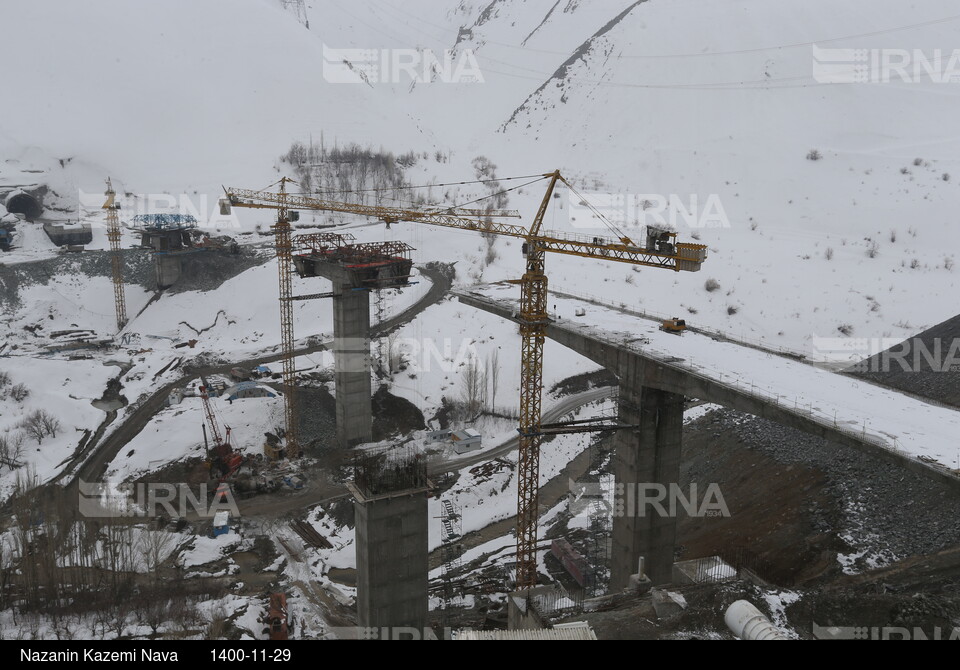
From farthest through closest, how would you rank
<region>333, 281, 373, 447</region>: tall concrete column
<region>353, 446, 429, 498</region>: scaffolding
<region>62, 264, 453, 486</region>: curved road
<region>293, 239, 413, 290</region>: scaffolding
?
<region>333, 281, 373, 447</region>: tall concrete column, <region>293, 239, 413, 290</region>: scaffolding, <region>62, 264, 453, 486</region>: curved road, <region>353, 446, 429, 498</region>: scaffolding

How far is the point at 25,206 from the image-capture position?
8250cm

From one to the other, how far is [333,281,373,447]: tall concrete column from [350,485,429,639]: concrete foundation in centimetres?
1907

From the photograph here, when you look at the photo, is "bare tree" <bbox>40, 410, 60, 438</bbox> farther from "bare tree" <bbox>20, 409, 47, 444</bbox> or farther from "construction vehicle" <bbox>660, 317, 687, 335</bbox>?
"construction vehicle" <bbox>660, 317, 687, 335</bbox>

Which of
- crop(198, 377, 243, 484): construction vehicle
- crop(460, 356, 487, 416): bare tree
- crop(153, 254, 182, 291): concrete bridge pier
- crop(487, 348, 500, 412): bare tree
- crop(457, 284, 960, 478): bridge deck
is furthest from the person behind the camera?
crop(153, 254, 182, 291): concrete bridge pier

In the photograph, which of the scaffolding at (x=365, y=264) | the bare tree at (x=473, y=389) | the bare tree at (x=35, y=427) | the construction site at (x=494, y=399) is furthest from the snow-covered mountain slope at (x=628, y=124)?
the bare tree at (x=35, y=427)

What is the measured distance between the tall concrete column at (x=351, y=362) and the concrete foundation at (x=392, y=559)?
1907cm

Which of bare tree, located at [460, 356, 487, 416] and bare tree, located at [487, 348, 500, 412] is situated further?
bare tree, located at [487, 348, 500, 412]

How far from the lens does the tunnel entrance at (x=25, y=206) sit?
81.4m

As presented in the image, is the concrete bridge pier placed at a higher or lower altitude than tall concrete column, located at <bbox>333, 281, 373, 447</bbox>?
higher

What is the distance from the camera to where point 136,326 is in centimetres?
6600

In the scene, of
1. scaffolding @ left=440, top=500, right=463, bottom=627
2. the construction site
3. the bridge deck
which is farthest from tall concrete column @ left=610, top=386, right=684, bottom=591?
scaffolding @ left=440, top=500, right=463, bottom=627

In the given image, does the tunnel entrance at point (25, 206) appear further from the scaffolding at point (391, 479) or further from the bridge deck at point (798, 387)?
the scaffolding at point (391, 479)

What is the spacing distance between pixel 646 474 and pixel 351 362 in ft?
77.1

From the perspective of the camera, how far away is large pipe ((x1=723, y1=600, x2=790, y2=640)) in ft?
59.0
